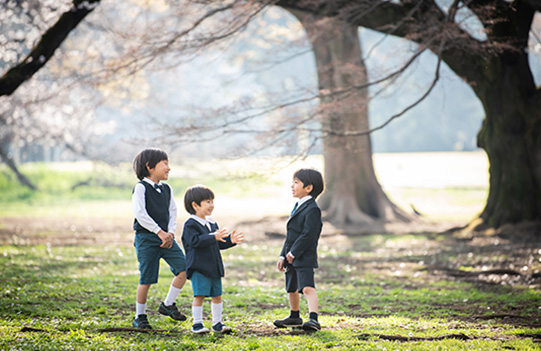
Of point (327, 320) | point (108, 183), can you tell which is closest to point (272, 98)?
point (327, 320)

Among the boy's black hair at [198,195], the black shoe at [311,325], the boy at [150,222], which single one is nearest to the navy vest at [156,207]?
the boy at [150,222]

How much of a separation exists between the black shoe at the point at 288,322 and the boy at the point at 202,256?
0.53 meters

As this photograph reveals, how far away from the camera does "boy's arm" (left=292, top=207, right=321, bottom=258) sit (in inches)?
197

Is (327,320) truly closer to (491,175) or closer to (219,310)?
(219,310)

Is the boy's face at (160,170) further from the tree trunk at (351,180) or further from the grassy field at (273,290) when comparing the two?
the tree trunk at (351,180)

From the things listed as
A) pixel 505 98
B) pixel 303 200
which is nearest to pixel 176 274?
pixel 303 200

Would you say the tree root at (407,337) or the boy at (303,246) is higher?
the boy at (303,246)

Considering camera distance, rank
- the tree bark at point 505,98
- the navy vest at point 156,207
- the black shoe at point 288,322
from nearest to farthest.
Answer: the navy vest at point 156,207, the black shoe at point 288,322, the tree bark at point 505,98

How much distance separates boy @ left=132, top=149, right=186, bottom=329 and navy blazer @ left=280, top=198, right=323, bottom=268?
3.56 feet

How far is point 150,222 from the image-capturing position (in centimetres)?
500

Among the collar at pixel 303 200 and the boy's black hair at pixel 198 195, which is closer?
the boy's black hair at pixel 198 195

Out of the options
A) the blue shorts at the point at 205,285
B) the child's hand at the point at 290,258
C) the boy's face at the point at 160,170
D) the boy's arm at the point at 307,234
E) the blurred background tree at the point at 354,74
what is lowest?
the blue shorts at the point at 205,285

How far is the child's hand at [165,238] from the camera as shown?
5.02 meters

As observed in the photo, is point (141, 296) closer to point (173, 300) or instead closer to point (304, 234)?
point (173, 300)
